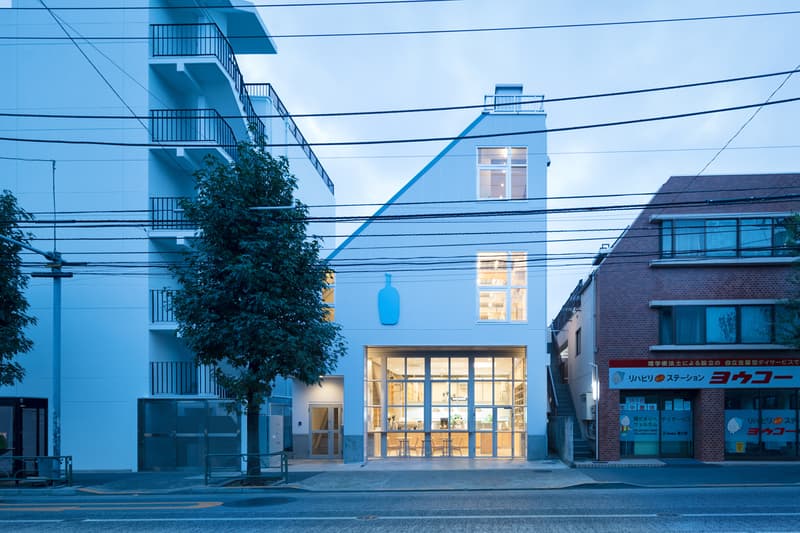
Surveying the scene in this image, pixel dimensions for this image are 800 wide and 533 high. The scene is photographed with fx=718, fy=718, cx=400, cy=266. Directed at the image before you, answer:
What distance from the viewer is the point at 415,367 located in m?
25.7

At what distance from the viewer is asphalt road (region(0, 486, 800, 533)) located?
12141mm

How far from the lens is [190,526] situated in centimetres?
1270

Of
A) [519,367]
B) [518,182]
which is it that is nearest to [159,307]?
[519,367]

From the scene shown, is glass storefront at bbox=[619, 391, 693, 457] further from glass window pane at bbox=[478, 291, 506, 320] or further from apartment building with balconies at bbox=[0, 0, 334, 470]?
apartment building with balconies at bbox=[0, 0, 334, 470]

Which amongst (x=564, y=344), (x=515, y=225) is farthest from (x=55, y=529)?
(x=564, y=344)

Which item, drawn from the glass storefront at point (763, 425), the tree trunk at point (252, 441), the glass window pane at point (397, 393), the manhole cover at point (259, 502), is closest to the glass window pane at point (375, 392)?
the glass window pane at point (397, 393)

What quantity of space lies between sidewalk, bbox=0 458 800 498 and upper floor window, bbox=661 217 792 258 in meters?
6.57

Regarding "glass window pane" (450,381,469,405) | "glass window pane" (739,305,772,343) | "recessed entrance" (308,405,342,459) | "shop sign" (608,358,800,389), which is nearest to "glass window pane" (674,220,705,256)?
"glass window pane" (739,305,772,343)

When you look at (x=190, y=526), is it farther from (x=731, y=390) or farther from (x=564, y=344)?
(x=564, y=344)

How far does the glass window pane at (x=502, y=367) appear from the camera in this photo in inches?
1003

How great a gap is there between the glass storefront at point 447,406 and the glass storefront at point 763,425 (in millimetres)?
6745

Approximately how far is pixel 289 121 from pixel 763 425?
23.3m

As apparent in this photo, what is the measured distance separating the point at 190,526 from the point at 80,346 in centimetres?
1224

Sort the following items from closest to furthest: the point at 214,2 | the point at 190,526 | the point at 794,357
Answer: the point at 190,526 → the point at 794,357 → the point at 214,2
